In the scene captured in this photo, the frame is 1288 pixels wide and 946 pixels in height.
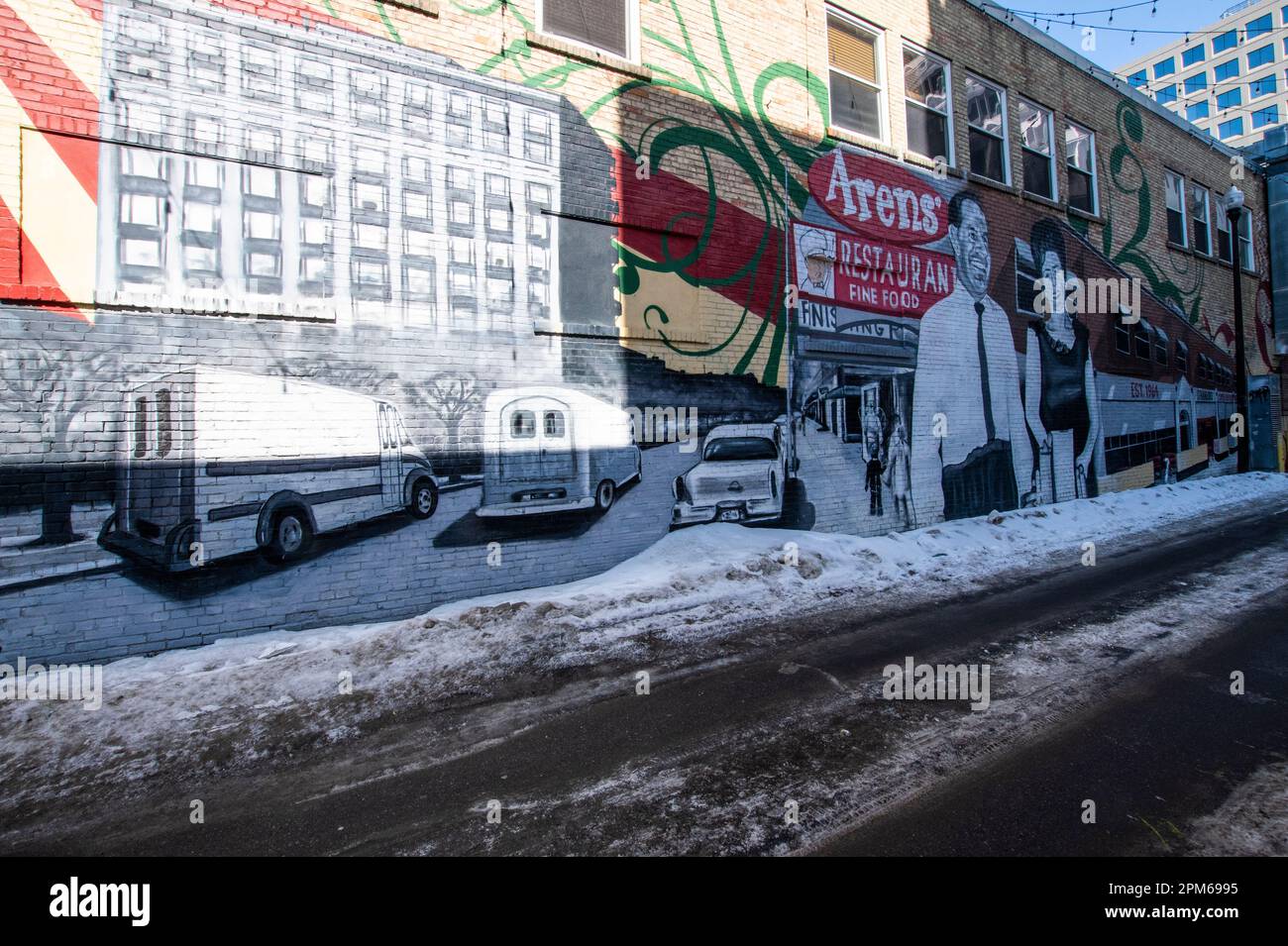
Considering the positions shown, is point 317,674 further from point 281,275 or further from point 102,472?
point 281,275

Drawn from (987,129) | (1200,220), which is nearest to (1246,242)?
(1200,220)

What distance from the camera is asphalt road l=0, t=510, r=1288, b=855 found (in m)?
3.00

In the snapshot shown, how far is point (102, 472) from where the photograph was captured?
5.47m

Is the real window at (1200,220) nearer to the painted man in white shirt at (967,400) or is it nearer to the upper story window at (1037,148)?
the upper story window at (1037,148)

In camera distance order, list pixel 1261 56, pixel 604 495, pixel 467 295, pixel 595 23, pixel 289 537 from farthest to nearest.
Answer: pixel 1261 56
pixel 595 23
pixel 604 495
pixel 467 295
pixel 289 537

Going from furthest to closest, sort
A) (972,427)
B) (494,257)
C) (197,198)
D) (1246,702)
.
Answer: (972,427)
(494,257)
(197,198)
(1246,702)

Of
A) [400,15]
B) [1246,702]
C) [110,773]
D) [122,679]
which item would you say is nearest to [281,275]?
[400,15]

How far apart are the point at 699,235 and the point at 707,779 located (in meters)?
7.09

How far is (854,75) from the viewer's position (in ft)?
35.3

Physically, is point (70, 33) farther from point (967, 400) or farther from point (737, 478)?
point (967, 400)

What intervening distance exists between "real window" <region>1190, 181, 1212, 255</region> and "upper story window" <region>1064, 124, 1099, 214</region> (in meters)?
5.61

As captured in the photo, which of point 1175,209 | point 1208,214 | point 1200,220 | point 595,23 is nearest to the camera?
point 595,23

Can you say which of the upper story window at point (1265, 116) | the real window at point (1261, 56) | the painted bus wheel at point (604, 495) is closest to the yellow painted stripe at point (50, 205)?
the painted bus wheel at point (604, 495)

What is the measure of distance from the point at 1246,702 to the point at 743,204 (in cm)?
756
